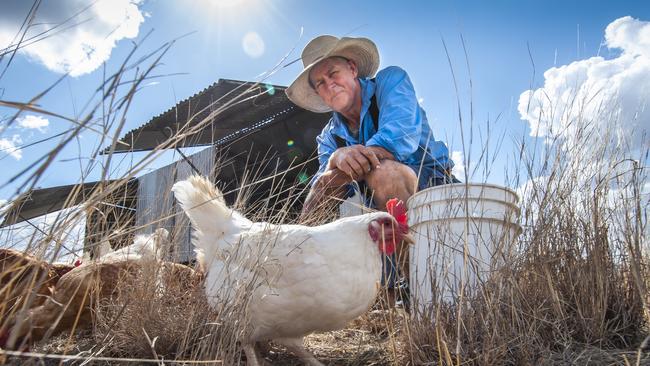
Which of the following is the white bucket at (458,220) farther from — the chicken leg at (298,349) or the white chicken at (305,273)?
the chicken leg at (298,349)

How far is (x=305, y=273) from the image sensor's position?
1.84 meters

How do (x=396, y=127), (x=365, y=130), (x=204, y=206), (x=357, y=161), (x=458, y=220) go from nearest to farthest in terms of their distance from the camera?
(x=458, y=220), (x=204, y=206), (x=357, y=161), (x=396, y=127), (x=365, y=130)

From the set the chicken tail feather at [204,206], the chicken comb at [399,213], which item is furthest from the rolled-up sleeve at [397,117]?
the chicken tail feather at [204,206]

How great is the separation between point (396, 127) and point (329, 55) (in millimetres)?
800

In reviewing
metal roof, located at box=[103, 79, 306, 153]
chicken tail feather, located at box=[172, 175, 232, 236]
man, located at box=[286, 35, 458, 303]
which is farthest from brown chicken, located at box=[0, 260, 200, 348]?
metal roof, located at box=[103, 79, 306, 153]

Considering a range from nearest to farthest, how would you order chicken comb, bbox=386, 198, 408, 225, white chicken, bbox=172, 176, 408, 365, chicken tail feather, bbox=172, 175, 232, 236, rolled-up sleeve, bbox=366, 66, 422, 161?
1. white chicken, bbox=172, 176, 408, 365
2. chicken comb, bbox=386, 198, 408, 225
3. chicken tail feather, bbox=172, 175, 232, 236
4. rolled-up sleeve, bbox=366, 66, 422, 161

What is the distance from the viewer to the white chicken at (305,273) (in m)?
1.81

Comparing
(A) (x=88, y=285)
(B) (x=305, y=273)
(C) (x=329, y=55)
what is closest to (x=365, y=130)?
(C) (x=329, y=55)

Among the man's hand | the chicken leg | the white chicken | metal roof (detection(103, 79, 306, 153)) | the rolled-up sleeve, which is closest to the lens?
the white chicken

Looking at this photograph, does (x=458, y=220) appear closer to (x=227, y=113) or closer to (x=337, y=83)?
(x=337, y=83)

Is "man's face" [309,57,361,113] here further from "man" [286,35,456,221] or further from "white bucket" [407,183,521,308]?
"white bucket" [407,183,521,308]

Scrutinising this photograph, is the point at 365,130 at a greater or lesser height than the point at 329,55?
lesser

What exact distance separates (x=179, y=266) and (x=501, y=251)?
156 cm

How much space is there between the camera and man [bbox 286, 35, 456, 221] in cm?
268
